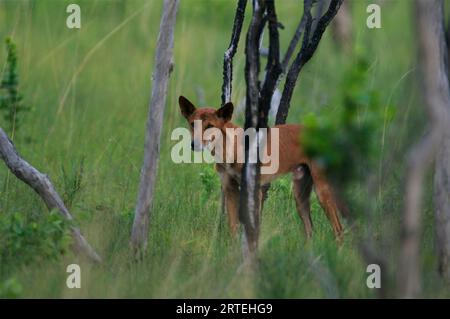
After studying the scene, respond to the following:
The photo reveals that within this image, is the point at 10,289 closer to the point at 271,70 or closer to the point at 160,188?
the point at 271,70

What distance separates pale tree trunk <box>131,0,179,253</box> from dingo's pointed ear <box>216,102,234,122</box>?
0.60m

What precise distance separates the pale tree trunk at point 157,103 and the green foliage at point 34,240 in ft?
2.01

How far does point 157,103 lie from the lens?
716 cm

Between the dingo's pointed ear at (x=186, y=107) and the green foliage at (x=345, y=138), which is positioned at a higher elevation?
the dingo's pointed ear at (x=186, y=107)

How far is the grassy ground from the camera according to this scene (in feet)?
21.9

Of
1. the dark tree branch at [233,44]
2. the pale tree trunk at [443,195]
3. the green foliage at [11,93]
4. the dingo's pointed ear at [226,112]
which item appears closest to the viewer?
the pale tree trunk at [443,195]

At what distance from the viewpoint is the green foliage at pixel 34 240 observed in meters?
6.80

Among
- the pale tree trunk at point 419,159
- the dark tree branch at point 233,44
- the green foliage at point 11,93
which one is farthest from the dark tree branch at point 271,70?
the green foliage at point 11,93

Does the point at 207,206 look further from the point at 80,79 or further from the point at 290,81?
the point at 80,79

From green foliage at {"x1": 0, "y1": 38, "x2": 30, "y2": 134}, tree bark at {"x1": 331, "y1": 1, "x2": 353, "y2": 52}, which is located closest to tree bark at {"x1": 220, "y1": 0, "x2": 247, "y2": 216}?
green foliage at {"x1": 0, "y1": 38, "x2": 30, "y2": 134}

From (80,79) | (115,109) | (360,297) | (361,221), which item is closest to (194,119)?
(361,221)

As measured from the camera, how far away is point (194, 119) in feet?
25.4

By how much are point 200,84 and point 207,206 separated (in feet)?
18.5

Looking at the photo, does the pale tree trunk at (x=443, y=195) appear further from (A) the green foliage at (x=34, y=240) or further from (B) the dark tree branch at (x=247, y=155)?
(A) the green foliage at (x=34, y=240)
